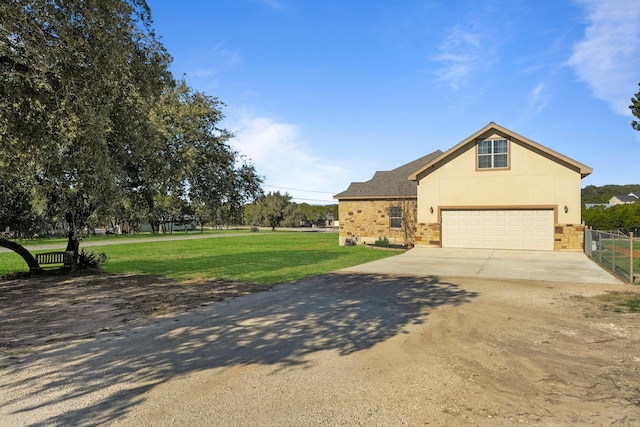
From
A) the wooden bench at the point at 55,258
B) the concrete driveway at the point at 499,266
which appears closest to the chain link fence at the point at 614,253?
the concrete driveway at the point at 499,266

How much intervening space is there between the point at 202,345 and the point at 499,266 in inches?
501

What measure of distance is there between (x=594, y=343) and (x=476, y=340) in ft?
5.69

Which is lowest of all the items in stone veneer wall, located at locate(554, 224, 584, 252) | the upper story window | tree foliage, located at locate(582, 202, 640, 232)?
stone veneer wall, located at locate(554, 224, 584, 252)

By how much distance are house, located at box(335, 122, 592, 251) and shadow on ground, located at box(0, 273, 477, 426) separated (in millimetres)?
13252

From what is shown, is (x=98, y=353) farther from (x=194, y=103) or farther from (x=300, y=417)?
(x=194, y=103)

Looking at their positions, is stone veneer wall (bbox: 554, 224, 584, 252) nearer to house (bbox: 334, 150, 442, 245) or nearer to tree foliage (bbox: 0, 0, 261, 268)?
house (bbox: 334, 150, 442, 245)

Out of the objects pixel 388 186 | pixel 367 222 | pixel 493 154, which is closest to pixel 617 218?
pixel 493 154

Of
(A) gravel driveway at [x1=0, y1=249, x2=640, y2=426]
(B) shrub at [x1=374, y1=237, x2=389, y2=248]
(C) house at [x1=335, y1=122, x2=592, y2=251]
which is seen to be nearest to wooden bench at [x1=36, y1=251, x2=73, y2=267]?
(A) gravel driveway at [x1=0, y1=249, x2=640, y2=426]

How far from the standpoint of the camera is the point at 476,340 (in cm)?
631

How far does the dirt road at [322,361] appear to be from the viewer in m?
3.94

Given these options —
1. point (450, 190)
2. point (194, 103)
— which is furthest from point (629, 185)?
point (194, 103)

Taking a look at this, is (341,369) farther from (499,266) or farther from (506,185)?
(506,185)

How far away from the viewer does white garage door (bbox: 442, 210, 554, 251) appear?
69.3 ft

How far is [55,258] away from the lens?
15891 millimetres
